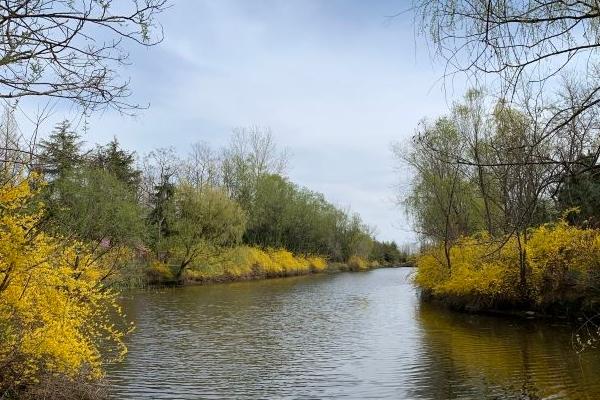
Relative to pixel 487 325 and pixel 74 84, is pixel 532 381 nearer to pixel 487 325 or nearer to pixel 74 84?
pixel 487 325

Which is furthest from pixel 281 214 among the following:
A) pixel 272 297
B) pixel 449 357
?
pixel 449 357

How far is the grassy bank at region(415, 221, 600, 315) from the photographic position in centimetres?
1537

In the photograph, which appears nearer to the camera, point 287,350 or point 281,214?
point 287,350

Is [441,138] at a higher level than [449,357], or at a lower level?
higher

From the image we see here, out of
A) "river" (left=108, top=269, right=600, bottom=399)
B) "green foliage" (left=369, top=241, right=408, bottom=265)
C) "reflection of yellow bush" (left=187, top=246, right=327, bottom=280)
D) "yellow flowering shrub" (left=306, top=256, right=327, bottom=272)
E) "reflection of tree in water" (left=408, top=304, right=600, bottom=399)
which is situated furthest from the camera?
"green foliage" (left=369, top=241, right=408, bottom=265)

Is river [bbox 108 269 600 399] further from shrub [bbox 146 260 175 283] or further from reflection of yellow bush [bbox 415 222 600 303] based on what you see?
shrub [bbox 146 260 175 283]

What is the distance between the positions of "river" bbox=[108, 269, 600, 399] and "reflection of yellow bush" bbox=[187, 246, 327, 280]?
53.4 feet

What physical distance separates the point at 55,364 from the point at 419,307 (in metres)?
17.4

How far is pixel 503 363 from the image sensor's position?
11.2m

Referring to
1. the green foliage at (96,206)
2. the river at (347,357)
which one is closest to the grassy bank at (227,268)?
the green foliage at (96,206)

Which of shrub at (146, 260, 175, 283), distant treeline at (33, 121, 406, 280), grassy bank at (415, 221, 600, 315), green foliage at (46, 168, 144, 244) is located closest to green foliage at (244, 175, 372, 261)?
distant treeline at (33, 121, 406, 280)

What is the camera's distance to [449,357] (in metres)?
12.0

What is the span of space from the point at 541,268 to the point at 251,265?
29095mm

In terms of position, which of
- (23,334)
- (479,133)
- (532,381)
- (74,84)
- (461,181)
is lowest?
(532,381)
